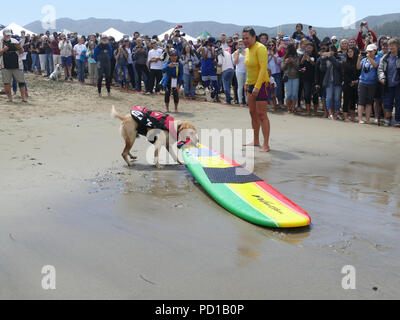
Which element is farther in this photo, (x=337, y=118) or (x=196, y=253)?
(x=337, y=118)

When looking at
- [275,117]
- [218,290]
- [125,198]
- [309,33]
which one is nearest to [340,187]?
[125,198]

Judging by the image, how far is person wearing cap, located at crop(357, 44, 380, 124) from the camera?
9.76 m

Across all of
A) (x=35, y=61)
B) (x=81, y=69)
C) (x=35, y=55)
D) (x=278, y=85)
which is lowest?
(x=278, y=85)

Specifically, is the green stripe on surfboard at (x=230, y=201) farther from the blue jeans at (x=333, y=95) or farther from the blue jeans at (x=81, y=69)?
the blue jeans at (x=81, y=69)

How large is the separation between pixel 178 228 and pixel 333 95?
828cm

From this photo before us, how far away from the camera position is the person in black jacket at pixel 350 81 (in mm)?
10448

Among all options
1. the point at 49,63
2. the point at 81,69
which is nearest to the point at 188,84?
the point at 81,69

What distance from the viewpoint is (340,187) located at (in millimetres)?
5422

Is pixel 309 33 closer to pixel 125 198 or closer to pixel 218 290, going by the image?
pixel 125 198

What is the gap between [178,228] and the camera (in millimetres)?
3934

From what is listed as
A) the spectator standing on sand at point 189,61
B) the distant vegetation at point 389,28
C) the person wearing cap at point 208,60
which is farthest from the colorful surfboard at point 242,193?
the distant vegetation at point 389,28

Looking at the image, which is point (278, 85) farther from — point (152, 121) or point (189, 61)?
point (152, 121)
